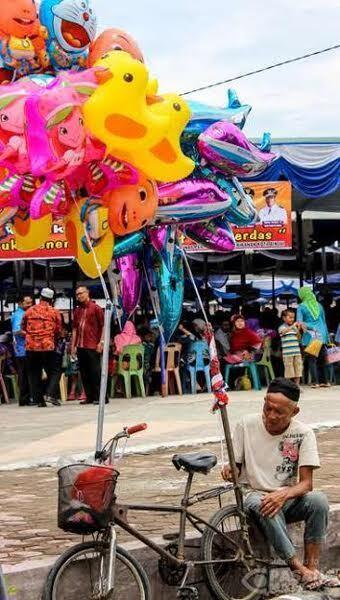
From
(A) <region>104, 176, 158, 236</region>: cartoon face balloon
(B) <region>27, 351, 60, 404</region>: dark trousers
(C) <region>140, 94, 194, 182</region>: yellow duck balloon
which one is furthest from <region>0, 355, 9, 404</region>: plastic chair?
(C) <region>140, 94, 194, 182</region>: yellow duck balloon

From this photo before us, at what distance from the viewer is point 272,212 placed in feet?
56.9

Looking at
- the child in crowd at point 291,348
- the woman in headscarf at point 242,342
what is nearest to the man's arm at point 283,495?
the child in crowd at point 291,348

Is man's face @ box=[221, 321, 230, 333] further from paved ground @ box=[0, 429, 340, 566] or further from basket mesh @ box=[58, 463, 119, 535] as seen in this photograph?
basket mesh @ box=[58, 463, 119, 535]

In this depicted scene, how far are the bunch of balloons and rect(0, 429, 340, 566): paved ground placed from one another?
1776 mm

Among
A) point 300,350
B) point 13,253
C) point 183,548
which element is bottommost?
point 183,548

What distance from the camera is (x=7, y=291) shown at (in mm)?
23547

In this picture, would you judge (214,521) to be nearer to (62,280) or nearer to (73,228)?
(73,228)

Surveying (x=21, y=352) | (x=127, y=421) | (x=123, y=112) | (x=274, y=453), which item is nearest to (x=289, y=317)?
(x=21, y=352)

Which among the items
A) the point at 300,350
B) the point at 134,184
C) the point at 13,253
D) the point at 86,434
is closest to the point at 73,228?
the point at 134,184

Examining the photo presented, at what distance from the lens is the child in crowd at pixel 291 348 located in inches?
659

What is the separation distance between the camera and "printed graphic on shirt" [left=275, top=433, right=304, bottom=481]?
6.09 m

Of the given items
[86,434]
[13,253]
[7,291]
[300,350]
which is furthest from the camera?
[7,291]

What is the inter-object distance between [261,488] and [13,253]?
10.4 m

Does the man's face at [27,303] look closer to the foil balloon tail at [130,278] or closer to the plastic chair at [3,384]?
the plastic chair at [3,384]
